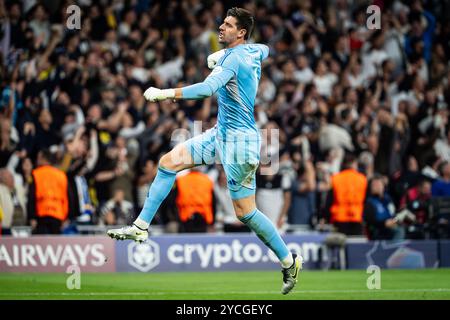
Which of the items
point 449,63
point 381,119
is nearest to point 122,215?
point 381,119

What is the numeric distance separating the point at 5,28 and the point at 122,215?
442cm

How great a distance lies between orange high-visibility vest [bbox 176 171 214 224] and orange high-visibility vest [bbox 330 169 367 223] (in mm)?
1994

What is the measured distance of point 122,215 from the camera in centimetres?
1748

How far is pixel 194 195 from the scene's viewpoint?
16.9 m

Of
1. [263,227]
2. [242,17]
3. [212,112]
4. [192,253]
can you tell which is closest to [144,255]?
[192,253]

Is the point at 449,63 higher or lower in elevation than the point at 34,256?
higher

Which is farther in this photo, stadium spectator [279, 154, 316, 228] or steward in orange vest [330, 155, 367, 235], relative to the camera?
stadium spectator [279, 154, 316, 228]

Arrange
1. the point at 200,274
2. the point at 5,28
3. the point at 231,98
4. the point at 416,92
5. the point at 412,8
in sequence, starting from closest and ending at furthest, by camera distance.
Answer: the point at 231,98, the point at 200,274, the point at 5,28, the point at 416,92, the point at 412,8

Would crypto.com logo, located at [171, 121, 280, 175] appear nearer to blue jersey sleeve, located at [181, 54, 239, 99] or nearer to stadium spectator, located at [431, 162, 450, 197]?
blue jersey sleeve, located at [181, 54, 239, 99]

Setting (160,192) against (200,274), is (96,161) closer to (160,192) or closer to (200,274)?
(200,274)

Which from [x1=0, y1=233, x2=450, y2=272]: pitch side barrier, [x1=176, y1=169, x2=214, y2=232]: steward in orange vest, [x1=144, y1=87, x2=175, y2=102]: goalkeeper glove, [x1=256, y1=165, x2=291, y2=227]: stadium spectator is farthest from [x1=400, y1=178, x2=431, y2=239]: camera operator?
[x1=144, y1=87, x2=175, y2=102]: goalkeeper glove

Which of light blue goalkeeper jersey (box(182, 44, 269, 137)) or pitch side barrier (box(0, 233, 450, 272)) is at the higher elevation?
light blue goalkeeper jersey (box(182, 44, 269, 137))

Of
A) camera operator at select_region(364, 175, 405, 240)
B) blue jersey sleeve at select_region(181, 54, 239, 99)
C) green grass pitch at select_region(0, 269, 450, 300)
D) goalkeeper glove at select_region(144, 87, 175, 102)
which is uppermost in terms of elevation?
blue jersey sleeve at select_region(181, 54, 239, 99)

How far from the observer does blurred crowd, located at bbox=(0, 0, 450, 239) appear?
17297 mm
